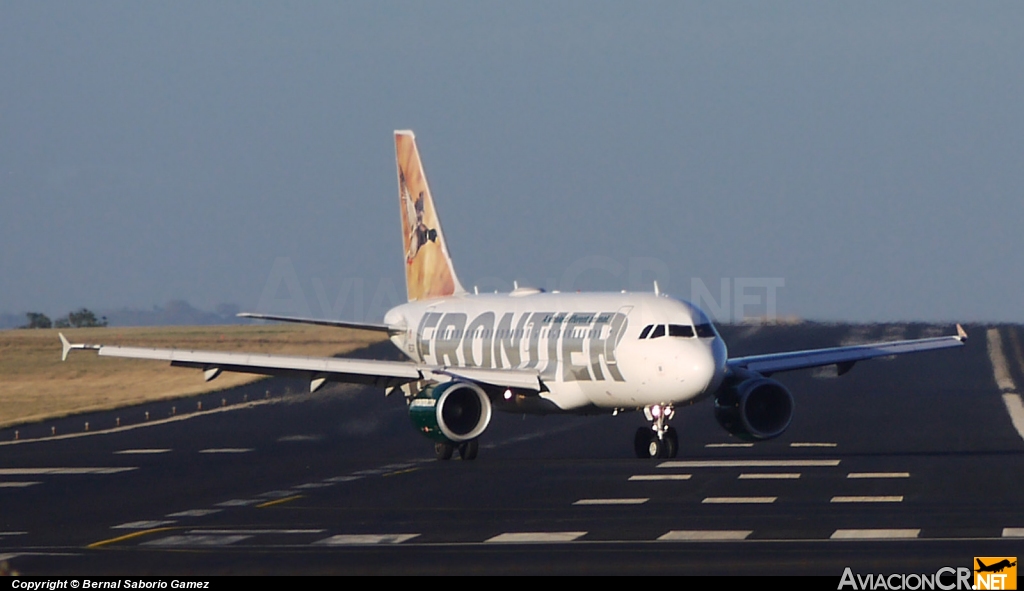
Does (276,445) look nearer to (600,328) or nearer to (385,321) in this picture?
(385,321)

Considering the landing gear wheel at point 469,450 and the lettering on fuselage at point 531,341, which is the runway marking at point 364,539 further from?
the lettering on fuselage at point 531,341

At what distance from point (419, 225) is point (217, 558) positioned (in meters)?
32.6

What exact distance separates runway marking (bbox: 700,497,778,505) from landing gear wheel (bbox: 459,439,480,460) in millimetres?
11058

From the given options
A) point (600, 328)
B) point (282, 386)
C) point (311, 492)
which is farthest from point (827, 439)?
point (282, 386)

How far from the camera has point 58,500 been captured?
29141 millimetres

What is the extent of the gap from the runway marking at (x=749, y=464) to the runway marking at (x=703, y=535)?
467 inches

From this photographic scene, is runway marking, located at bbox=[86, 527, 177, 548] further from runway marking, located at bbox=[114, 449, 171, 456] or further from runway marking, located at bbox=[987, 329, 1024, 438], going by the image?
runway marking, located at bbox=[987, 329, 1024, 438]

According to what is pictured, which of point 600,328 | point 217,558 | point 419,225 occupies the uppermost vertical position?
point 419,225

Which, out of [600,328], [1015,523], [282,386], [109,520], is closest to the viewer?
[1015,523]

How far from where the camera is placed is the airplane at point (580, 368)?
118ft

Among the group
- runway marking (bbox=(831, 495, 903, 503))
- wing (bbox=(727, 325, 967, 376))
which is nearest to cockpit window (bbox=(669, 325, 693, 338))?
wing (bbox=(727, 325, 967, 376))

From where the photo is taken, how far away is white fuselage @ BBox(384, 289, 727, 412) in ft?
117

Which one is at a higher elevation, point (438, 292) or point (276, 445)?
point (438, 292)

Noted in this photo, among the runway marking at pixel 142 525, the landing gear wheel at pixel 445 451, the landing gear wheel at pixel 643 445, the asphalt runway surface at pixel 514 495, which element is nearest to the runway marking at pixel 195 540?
the asphalt runway surface at pixel 514 495
